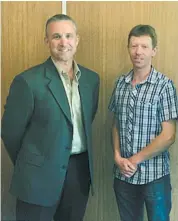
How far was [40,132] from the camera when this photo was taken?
1.80 metres

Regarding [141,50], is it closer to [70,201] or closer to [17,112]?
[17,112]

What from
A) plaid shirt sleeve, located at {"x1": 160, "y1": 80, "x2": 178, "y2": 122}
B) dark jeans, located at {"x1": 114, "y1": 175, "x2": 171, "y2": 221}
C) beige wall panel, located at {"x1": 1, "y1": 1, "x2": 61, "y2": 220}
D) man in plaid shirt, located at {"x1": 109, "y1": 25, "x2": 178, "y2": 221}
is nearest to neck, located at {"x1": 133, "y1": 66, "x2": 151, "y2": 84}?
man in plaid shirt, located at {"x1": 109, "y1": 25, "x2": 178, "y2": 221}

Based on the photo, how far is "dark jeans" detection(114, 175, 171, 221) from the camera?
187cm

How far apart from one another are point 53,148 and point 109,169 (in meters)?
0.69

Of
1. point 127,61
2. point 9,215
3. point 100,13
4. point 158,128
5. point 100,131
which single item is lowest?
point 9,215

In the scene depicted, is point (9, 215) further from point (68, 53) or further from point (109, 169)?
point (68, 53)

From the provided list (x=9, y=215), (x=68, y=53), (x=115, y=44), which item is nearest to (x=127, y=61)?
(x=115, y=44)

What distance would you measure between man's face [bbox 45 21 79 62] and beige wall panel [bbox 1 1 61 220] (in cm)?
48

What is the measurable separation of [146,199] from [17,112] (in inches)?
30.5

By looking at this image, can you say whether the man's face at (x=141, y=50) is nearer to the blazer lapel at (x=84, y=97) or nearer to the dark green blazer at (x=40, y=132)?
the blazer lapel at (x=84, y=97)

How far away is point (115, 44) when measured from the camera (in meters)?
2.28

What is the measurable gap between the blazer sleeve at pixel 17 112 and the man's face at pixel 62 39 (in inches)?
8.8

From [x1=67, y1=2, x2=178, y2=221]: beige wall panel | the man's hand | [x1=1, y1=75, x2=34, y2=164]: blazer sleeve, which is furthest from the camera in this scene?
[x1=67, y1=2, x2=178, y2=221]: beige wall panel

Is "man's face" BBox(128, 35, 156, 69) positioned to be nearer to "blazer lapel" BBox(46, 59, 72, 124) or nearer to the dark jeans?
"blazer lapel" BBox(46, 59, 72, 124)
